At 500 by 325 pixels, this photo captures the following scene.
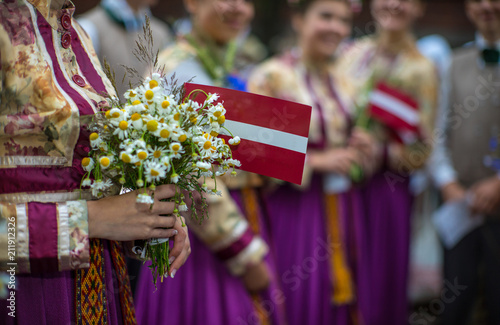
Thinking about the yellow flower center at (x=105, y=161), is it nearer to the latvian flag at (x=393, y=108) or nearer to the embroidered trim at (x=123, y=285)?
the embroidered trim at (x=123, y=285)

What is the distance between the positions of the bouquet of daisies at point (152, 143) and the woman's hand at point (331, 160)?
167 centimetres

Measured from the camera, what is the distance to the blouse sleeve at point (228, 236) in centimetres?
186

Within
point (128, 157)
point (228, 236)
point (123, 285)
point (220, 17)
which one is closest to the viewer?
point (128, 157)

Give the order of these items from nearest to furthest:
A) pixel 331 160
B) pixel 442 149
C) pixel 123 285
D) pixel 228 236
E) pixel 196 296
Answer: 1. pixel 123 285
2. pixel 228 236
3. pixel 196 296
4. pixel 331 160
5. pixel 442 149

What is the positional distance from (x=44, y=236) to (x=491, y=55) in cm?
258

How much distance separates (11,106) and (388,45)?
8.81ft

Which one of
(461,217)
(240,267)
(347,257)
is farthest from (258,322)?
(461,217)

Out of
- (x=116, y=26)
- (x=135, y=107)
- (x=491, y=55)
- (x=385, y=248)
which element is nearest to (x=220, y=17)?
(x=116, y=26)

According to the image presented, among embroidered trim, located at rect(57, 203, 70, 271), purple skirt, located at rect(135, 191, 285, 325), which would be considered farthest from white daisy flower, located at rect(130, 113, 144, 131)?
purple skirt, located at rect(135, 191, 285, 325)

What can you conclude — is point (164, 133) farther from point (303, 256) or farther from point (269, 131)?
point (303, 256)

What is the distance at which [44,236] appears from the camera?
3.36 ft

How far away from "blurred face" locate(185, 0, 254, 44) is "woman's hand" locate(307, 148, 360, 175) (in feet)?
2.75

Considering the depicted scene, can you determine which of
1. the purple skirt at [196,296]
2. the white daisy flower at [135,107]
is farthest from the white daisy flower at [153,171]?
the purple skirt at [196,296]

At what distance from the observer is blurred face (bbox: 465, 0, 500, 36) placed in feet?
9.17
